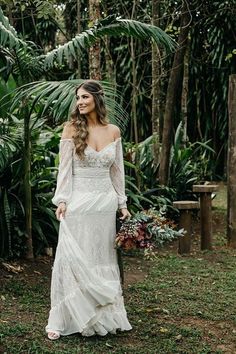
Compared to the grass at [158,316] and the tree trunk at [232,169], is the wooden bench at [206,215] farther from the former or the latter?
the grass at [158,316]

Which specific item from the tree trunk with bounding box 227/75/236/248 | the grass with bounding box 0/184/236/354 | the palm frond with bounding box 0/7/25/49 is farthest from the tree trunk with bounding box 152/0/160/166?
the palm frond with bounding box 0/7/25/49

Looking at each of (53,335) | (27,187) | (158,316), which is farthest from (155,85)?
(53,335)

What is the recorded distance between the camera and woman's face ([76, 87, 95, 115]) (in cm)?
460

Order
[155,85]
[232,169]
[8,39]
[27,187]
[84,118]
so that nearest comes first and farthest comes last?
1. [84,118]
2. [8,39]
3. [27,187]
4. [232,169]
5. [155,85]

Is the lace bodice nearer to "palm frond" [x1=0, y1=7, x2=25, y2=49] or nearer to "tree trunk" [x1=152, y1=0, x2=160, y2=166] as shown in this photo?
"palm frond" [x1=0, y1=7, x2=25, y2=49]

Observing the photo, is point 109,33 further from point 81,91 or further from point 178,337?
point 178,337

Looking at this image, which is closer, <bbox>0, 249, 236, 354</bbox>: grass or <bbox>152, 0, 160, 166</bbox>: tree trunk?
<bbox>0, 249, 236, 354</bbox>: grass

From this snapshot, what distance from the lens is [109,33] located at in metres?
6.26

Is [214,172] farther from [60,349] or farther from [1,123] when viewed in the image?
[60,349]

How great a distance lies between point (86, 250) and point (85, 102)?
1063mm

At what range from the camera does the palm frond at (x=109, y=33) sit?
614 cm

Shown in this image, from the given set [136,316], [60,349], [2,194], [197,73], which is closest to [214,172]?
[197,73]

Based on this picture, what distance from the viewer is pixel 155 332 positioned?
192 inches

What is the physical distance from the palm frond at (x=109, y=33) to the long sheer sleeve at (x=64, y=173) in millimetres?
1761
